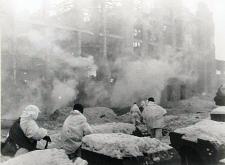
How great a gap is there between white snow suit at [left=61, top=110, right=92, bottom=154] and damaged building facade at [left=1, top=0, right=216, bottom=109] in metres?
10.6

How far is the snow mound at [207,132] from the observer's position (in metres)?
5.25

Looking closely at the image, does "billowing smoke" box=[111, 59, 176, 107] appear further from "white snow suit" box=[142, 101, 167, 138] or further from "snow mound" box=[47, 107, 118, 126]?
"white snow suit" box=[142, 101, 167, 138]

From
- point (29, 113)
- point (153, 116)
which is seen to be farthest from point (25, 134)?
point (153, 116)

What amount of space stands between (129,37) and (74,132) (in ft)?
59.6

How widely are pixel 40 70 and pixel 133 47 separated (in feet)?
29.4

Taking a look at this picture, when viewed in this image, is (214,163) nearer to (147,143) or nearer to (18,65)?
(147,143)

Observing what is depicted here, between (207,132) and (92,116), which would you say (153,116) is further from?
(92,116)

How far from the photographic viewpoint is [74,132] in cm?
515

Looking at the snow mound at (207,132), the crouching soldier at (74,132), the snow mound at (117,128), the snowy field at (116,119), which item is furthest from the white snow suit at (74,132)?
the snow mound at (117,128)

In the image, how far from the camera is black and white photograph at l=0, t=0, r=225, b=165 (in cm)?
495

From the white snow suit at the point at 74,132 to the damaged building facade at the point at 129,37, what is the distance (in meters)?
10.6

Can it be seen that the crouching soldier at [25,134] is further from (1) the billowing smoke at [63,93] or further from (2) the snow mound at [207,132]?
(1) the billowing smoke at [63,93]

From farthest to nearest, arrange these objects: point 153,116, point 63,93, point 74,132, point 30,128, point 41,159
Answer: point 63,93
point 153,116
point 74,132
point 30,128
point 41,159

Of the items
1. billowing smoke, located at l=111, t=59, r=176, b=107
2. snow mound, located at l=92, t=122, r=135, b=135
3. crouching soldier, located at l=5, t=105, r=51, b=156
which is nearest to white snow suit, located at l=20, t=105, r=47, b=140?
crouching soldier, located at l=5, t=105, r=51, b=156
